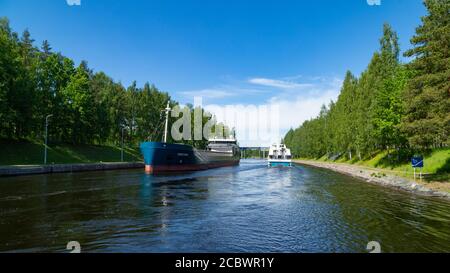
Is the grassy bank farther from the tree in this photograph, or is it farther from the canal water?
the canal water

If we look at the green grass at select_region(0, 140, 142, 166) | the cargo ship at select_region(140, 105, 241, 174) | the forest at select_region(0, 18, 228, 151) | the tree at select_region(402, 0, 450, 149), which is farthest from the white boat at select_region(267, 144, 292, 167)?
the tree at select_region(402, 0, 450, 149)

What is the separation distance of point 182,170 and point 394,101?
38219 millimetres

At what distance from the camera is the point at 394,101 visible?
47.6 m

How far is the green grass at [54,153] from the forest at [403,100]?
56989 millimetres

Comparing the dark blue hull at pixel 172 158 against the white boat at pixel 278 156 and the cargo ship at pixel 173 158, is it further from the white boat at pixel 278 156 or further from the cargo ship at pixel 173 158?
the white boat at pixel 278 156

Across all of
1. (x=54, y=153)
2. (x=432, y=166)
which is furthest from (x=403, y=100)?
(x=54, y=153)

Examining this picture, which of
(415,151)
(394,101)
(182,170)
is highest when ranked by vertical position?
(394,101)

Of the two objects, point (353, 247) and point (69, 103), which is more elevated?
point (69, 103)

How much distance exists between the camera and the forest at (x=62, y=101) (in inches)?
2244

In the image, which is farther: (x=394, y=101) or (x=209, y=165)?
(x=209, y=165)

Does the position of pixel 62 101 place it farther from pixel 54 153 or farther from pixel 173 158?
pixel 173 158

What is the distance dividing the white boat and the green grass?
3736 centimetres
